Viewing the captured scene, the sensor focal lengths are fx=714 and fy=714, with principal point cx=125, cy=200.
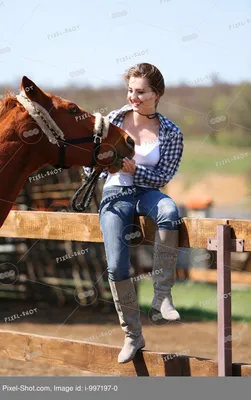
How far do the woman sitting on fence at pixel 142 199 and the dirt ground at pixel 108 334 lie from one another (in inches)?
114

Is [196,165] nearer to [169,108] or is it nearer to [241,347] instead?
[169,108]

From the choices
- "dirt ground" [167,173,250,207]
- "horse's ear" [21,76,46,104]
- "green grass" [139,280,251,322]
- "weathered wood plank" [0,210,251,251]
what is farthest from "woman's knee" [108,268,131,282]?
"dirt ground" [167,173,250,207]

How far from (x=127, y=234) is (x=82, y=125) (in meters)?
0.68

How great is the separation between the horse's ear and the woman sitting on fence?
54cm

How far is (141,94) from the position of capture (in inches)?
162

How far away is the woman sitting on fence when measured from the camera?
13.2 ft

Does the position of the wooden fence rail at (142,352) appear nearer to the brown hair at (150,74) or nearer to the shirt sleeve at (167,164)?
the shirt sleeve at (167,164)

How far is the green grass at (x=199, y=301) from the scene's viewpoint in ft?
34.8

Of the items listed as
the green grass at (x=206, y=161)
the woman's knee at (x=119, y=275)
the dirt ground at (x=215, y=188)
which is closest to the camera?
the woman's knee at (x=119, y=275)

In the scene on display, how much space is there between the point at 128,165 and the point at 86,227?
76cm

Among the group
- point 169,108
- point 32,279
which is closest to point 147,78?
point 32,279

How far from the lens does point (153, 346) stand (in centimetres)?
816

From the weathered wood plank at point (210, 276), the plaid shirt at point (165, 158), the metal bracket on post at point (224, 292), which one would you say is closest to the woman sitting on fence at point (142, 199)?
the plaid shirt at point (165, 158)
